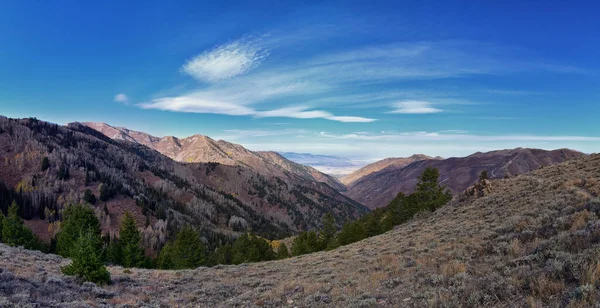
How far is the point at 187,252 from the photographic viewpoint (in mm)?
53562

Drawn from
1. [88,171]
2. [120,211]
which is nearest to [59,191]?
[88,171]

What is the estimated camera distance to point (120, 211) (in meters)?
148

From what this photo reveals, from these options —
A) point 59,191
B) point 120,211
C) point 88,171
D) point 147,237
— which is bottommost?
point 147,237

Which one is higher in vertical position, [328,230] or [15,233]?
[15,233]

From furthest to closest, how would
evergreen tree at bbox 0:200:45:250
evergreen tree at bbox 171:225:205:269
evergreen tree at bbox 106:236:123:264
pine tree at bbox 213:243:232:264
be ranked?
pine tree at bbox 213:243:232:264 < evergreen tree at bbox 171:225:205:269 < evergreen tree at bbox 106:236:123:264 < evergreen tree at bbox 0:200:45:250

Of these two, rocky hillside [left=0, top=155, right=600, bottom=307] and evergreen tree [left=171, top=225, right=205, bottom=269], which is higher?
rocky hillside [left=0, top=155, right=600, bottom=307]

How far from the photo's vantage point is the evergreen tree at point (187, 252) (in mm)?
52531

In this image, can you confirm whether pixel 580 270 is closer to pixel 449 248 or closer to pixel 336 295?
pixel 336 295

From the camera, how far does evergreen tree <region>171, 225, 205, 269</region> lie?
52.5 m

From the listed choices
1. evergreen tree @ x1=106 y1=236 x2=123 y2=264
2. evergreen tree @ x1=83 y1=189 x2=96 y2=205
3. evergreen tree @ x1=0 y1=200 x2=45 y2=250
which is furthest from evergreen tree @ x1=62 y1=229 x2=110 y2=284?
evergreen tree @ x1=83 y1=189 x2=96 y2=205

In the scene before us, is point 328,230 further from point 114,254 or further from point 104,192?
point 104,192

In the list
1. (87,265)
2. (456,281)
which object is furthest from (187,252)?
(456,281)

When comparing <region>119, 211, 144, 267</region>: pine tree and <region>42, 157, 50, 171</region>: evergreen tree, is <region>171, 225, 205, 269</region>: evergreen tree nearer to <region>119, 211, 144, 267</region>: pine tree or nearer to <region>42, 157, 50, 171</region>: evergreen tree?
<region>119, 211, 144, 267</region>: pine tree

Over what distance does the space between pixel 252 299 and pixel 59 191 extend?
193098 mm
